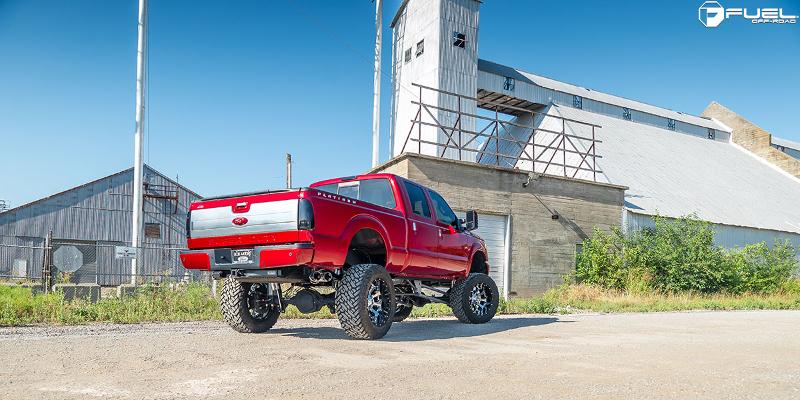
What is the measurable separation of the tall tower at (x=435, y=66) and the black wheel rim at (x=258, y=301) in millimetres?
18102

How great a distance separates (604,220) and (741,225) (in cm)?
889

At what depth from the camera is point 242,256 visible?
25.2 ft

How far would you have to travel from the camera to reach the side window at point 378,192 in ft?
31.0

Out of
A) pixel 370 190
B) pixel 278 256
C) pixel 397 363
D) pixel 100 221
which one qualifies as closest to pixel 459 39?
pixel 370 190

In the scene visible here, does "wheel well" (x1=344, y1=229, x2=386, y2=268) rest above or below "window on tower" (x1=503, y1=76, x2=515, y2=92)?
below

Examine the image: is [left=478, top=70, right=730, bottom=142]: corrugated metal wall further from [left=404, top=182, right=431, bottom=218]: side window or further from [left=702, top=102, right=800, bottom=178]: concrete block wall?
[left=404, top=182, right=431, bottom=218]: side window

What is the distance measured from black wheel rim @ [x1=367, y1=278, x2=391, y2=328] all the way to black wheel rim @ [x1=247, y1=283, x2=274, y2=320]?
1.68 m

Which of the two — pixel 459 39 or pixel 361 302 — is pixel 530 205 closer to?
pixel 459 39

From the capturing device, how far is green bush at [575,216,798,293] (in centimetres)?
2020

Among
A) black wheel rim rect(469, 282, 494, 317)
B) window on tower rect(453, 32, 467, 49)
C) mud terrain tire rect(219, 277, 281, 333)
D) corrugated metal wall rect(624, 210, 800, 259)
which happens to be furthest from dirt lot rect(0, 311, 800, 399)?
Result: window on tower rect(453, 32, 467, 49)

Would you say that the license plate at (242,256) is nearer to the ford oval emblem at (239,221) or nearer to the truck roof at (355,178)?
the ford oval emblem at (239,221)

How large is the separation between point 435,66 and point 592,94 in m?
13.9

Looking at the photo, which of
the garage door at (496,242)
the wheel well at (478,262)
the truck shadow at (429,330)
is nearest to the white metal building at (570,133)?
the garage door at (496,242)

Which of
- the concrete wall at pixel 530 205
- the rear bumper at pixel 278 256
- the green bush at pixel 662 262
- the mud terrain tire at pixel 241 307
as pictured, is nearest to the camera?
the rear bumper at pixel 278 256
